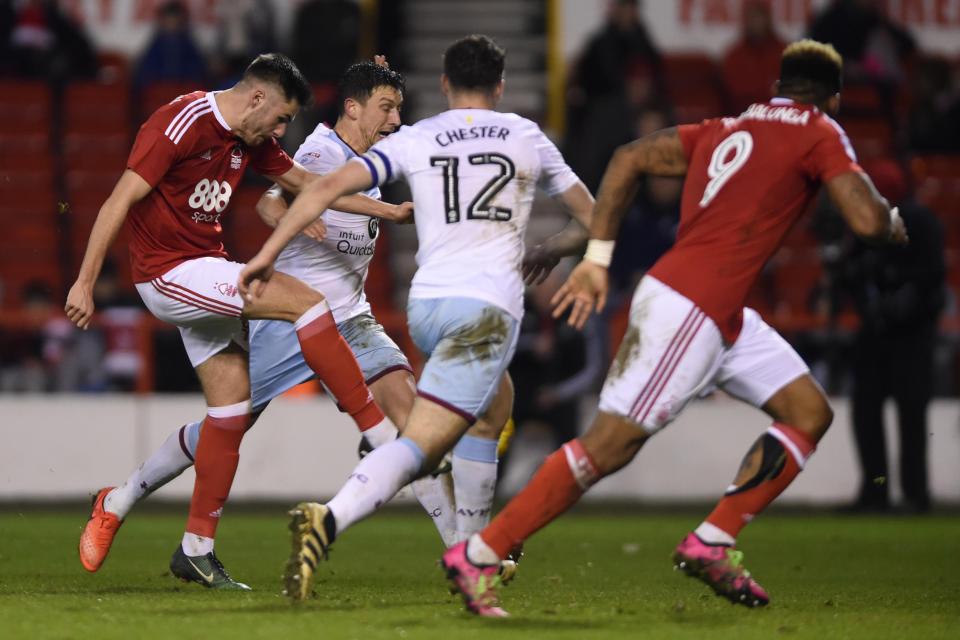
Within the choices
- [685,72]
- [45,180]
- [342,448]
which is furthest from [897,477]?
[45,180]

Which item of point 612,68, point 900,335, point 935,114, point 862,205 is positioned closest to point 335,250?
point 862,205

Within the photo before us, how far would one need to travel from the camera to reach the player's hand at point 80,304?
660 cm

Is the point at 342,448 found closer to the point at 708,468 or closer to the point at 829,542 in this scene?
the point at 708,468

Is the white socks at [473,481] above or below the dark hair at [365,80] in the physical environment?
below

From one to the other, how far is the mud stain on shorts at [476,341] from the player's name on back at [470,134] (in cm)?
64

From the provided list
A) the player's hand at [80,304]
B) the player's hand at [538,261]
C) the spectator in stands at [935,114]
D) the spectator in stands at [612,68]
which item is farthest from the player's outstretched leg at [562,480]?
the spectator in stands at [935,114]

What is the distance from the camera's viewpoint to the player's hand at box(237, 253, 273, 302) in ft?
19.6

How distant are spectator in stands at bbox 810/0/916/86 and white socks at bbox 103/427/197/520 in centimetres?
1082

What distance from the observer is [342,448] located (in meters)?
13.0

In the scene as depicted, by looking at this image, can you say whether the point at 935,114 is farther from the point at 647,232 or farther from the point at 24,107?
the point at 24,107

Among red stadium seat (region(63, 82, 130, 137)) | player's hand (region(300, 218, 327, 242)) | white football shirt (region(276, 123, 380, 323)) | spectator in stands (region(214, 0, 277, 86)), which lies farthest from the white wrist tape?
red stadium seat (region(63, 82, 130, 137))

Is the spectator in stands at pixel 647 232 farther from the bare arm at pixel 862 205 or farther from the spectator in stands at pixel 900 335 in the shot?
the bare arm at pixel 862 205

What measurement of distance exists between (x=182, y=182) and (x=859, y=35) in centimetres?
1118

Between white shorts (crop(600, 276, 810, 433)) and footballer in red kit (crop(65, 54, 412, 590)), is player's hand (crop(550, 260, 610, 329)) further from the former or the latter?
footballer in red kit (crop(65, 54, 412, 590))
